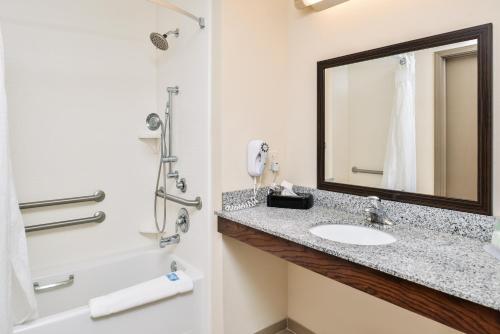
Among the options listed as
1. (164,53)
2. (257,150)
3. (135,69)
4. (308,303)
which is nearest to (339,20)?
(257,150)

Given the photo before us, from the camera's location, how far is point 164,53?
A: 2217mm

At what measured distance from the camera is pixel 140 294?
1.58 meters

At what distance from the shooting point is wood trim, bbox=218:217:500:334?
84 cm

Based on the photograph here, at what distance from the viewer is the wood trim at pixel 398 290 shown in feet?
2.77

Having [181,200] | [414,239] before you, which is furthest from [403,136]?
[181,200]

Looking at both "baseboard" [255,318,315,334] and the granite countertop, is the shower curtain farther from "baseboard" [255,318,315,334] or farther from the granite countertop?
"baseboard" [255,318,315,334]

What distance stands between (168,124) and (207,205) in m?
0.68

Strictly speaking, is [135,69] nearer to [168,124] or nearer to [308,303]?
[168,124]

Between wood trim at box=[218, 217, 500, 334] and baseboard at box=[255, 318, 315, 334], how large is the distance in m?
0.89

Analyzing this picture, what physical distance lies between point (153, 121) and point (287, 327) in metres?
1.69

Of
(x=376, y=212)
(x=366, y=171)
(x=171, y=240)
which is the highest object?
(x=366, y=171)

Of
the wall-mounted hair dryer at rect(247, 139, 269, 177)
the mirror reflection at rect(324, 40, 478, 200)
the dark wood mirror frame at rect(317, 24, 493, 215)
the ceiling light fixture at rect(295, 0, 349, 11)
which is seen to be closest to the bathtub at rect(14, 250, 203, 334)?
the wall-mounted hair dryer at rect(247, 139, 269, 177)

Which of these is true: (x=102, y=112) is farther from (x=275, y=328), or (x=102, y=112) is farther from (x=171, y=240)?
(x=275, y=328)

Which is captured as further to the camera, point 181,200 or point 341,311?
point 181,200
